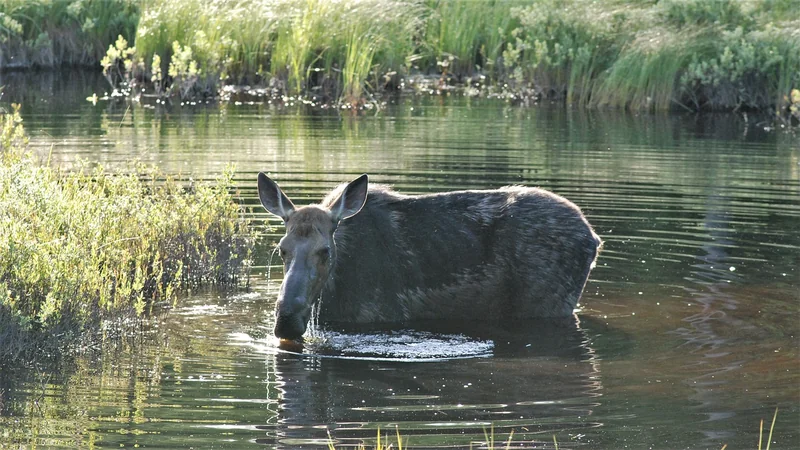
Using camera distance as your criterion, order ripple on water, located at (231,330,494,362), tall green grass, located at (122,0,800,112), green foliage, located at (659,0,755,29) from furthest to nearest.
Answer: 1. green foliage, located at (659,0,755,29)
2. tall green grass, located at (122,0,800,112)
3. ripple on water, located at (231,330,494,362)

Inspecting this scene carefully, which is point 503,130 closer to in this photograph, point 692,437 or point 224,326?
point 224,326

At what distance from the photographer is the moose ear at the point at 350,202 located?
34.1 feet

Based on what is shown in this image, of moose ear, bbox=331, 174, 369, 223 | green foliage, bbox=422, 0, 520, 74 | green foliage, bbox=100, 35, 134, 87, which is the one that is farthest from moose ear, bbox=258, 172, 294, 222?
green foliage, bbox=422, 0, 520, 74

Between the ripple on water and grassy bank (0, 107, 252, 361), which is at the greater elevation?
grassy bank (0, 107, 252, 361)

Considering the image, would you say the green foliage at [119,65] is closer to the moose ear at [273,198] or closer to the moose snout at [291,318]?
the moose ear at [273,198]

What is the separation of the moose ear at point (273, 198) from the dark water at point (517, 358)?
1053 millimetres

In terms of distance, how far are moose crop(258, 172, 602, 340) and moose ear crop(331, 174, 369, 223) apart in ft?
1.58

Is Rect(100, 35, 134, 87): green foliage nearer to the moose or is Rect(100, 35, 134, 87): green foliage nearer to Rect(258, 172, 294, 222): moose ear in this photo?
the moose

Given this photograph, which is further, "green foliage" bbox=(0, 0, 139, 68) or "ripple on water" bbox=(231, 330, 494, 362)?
"green foliage" bbox=(0, 0, 139, 68)

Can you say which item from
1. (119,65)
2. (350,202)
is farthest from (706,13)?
(350,202)

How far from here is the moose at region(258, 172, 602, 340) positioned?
36.3 feet

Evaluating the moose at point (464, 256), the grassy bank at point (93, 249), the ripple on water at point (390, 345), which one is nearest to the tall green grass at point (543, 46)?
the grassy bank at point (93, 249)

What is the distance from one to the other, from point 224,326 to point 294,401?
7.49ft

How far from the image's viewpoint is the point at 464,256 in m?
11.4
